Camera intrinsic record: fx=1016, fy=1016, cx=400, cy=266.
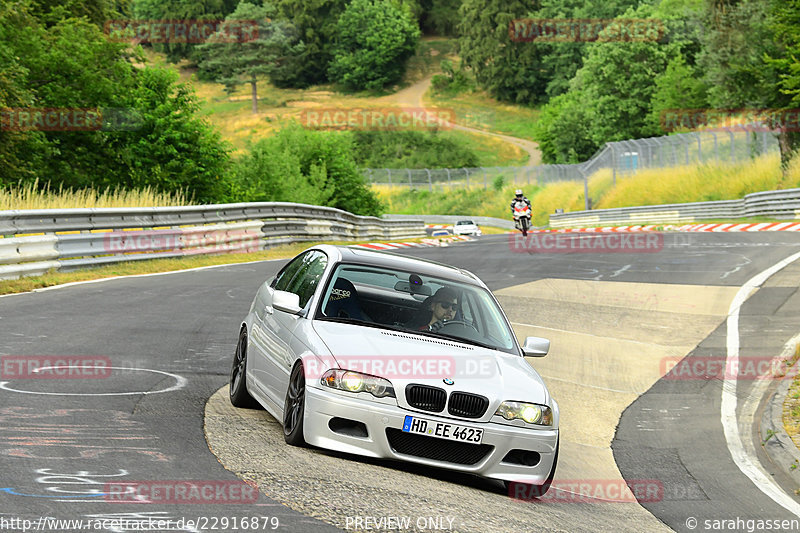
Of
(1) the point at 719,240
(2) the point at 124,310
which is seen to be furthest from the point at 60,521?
(1) the point at 719,240

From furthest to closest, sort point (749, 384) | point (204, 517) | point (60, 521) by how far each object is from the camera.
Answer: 1. point (749, 384)
2. point (204, 517)
3. point (60, 521)

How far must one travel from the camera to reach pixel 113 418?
298 inches

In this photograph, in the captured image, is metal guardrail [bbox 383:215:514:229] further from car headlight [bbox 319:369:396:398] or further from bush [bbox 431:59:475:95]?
bush [bbox 431:59:475:95]

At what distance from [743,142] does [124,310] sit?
3949 centimetres

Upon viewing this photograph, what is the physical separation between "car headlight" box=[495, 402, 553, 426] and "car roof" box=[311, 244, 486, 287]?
1.78 meters

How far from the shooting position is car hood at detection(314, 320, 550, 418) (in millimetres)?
6953

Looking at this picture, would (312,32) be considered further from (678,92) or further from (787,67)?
(787,67)

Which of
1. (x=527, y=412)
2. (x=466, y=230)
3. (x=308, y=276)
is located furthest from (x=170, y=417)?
(x=466, y=230)

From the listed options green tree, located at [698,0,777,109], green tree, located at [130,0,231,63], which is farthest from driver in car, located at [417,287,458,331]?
green tree, located at [130,0,231,63]

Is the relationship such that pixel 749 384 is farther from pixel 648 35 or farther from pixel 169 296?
pixel 648 35

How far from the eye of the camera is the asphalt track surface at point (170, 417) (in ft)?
18.0

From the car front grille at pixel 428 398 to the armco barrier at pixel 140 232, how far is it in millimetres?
11393

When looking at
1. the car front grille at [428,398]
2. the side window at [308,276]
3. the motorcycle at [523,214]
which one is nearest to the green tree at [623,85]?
the motorcycle at [523,214]

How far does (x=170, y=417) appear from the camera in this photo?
308 inches
